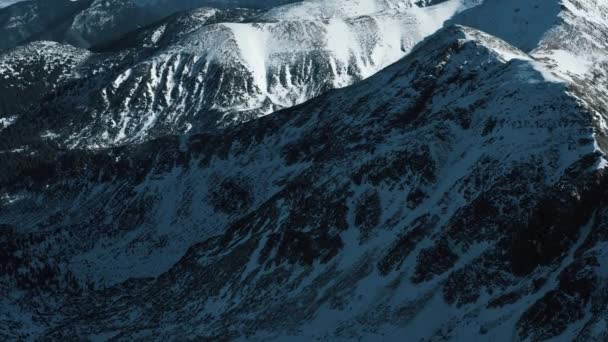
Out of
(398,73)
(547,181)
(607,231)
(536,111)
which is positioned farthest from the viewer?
(398,73)

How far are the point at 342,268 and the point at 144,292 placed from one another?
33.7 metres

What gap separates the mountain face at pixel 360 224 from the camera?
263ft

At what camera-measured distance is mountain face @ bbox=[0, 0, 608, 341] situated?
8031 cm

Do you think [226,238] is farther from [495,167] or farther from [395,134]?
[495,167]

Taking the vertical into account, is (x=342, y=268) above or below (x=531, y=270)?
below

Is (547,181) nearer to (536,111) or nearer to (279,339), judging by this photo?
(536,111)

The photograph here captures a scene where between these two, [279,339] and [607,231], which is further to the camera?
[279,339]

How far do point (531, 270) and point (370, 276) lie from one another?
18.0 m

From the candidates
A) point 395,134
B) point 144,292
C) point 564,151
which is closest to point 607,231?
point 564,151

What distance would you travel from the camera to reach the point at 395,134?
374ft

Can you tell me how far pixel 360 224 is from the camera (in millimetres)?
99500

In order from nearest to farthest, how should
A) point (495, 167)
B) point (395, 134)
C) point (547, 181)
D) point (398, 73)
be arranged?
point (547, 181), point (495, 167), point (395, 134), point (398, 73)

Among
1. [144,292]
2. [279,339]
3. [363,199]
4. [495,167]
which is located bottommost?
[144,292]

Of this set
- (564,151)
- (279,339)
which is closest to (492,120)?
(564,151)
